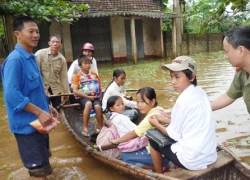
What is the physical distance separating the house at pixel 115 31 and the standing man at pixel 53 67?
7.95 meters

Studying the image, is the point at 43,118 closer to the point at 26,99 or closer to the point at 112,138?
the point at 26,99

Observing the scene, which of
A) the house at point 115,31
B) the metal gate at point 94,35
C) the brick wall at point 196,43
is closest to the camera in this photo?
the house at point 115,31

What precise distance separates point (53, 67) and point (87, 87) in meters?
0.80

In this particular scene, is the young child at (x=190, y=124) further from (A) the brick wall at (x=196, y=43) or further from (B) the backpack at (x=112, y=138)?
(A) the brick wall at (x=196, y=43)

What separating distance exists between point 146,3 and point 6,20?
8.41m

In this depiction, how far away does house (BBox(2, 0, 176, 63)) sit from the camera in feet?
44.6

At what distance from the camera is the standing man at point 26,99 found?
2281mm

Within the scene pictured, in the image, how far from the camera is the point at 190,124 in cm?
229

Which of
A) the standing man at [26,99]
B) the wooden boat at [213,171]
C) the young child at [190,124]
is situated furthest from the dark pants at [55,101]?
the young child at [190,124]

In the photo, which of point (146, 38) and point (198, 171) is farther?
point (146, 38)

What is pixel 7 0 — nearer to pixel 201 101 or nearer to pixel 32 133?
pixel 32 133

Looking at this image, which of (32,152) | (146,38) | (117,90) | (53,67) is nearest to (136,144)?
(32,152)

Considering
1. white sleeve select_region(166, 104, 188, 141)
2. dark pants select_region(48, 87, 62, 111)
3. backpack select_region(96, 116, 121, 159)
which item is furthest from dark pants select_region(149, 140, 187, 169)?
dark pants select_region(48, 87, 62, 111)

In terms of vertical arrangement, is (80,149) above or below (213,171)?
below
